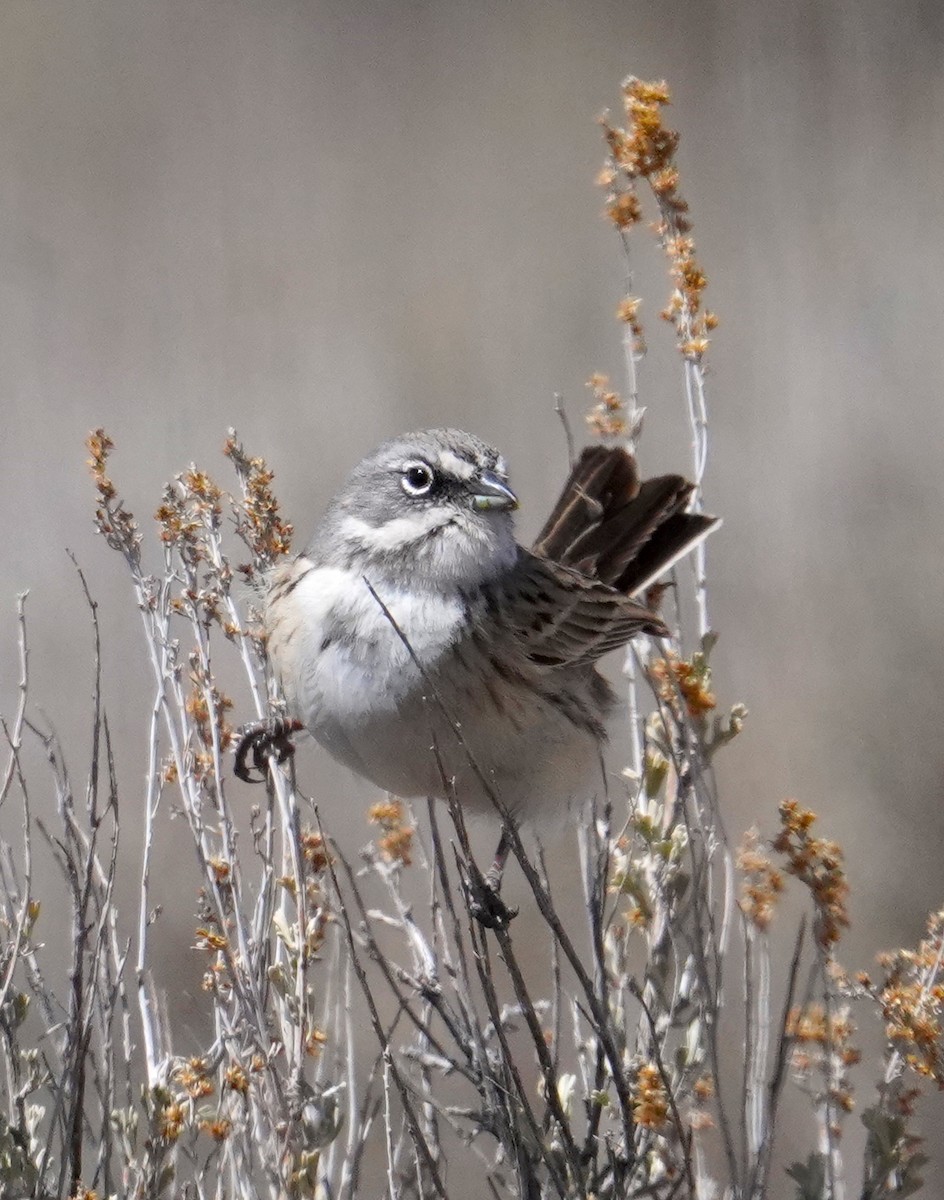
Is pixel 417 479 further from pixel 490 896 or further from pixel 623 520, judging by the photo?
pixel 490 896

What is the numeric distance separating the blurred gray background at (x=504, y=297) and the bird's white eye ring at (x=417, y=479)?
2295mm

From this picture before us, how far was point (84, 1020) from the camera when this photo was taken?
2.40m

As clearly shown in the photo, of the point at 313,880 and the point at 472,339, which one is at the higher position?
the point at 472,339

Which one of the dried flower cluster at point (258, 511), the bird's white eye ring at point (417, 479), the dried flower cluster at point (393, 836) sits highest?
the bird's white eye ring at point (417, 479)

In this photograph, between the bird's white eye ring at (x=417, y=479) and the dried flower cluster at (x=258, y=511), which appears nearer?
the dried flower cluster at (x=258, y=511)

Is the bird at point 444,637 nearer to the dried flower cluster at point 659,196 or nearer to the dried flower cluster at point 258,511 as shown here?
the dried flower cluster at point 258,511

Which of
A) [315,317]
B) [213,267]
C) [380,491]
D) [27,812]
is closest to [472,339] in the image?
[315,317]

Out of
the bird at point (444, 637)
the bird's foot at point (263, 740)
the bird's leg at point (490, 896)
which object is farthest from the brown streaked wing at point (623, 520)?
the bird's foot at point (263, 740)

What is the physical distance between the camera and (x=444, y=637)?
3.02 metres

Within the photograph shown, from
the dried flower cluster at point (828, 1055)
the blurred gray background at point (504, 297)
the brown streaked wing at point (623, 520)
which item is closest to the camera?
the dried flower cluster at point (828, 1055)

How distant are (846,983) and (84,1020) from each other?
1.23 meters

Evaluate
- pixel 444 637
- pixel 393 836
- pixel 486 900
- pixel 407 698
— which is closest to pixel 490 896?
pixel 486 900

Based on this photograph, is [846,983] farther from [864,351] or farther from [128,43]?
[128,43]

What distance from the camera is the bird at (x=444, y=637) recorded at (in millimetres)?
2961
